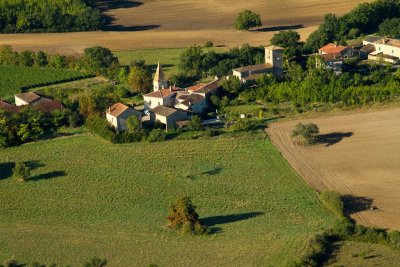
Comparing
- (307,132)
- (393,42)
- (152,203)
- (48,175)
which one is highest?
(393,42)

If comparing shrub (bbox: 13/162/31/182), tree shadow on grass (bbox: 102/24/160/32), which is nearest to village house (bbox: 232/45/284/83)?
shrub (bbox: 13/162/31/182)

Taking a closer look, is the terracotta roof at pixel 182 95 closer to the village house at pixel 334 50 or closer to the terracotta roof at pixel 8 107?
the terracotta roof at pixel 8 107

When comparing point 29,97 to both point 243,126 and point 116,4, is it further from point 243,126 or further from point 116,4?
point 116,4

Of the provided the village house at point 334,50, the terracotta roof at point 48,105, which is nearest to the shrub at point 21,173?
the terracotta roof at point 48,105

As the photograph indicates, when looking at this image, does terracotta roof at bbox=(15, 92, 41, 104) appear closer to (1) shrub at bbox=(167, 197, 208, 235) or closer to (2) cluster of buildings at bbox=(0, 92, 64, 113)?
(2) cluster of buildings at bbox=(0, 92, 64, 113)

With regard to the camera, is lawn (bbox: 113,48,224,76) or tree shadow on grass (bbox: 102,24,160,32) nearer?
lawn (bbox: 113,48,224,76)

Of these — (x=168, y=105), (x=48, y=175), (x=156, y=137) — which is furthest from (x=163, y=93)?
(x=48, y=175)
